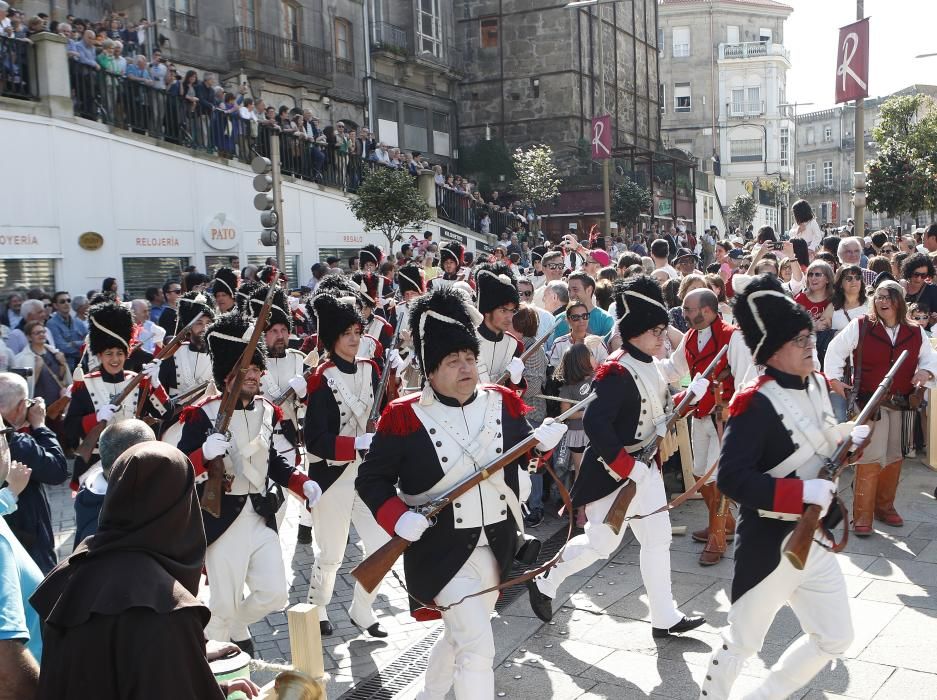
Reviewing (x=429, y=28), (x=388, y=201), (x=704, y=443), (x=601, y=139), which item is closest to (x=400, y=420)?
(x=704, y=443)

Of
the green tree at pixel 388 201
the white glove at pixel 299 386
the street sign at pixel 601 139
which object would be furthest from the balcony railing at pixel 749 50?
the white glove at pixel 299 386

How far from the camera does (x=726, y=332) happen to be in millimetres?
→ 6922

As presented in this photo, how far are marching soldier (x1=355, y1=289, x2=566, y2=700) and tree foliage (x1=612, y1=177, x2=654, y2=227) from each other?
27.3m

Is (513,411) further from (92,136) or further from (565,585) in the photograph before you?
(92,136)

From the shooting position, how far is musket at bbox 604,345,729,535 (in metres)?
4.97

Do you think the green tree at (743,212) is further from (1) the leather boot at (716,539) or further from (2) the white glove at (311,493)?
(2) the white glove at (311,493)

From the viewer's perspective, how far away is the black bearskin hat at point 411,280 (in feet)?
32.9

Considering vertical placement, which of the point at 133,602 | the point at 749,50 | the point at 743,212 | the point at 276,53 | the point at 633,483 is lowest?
the point at 633,483

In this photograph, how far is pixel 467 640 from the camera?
12.9ft

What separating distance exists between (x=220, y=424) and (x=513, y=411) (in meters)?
1.67

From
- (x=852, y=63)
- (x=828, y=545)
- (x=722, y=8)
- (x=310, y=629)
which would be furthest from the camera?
(x=722, y=8)

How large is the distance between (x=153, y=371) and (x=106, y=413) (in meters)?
1.05

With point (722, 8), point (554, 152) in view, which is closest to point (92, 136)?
point (554, 152)

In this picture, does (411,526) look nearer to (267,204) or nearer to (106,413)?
(106,413)
